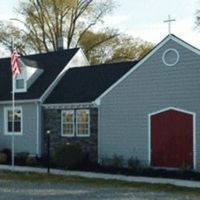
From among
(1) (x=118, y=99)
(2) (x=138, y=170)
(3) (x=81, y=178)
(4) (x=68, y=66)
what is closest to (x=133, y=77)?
(1) (x=118, y=99)

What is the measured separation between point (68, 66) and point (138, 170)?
33.8ft

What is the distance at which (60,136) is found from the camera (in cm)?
2650

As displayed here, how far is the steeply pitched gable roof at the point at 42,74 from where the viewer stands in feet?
92.6

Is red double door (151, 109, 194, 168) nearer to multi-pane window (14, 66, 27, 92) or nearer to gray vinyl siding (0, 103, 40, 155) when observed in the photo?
gray vinyl siding (0, 103, 40, 155)

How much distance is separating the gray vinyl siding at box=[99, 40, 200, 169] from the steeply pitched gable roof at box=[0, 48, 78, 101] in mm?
5123

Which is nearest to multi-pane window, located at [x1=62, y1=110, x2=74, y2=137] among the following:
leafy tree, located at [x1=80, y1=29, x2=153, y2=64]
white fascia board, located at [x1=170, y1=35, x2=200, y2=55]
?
white fascia board, located at [x1=170, y1=35, x2=200, y2=55]

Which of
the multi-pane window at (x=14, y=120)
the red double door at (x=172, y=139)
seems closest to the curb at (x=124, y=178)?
the red double door at (x=172, y=139)

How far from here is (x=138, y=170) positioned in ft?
69.3

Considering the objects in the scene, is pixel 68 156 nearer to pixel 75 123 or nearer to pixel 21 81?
pixel 75 123

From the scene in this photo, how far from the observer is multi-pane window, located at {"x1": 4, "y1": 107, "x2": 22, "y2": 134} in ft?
93.1

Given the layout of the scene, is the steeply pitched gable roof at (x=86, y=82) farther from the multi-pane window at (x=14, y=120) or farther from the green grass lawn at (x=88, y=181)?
the green grass lawn at (x=88, y=181)

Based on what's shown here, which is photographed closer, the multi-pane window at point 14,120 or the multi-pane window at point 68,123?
the multi-pane window at point 68,123

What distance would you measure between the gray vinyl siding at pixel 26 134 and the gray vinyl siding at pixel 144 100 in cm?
463

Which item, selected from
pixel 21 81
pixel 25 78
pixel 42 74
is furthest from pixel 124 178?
pixel 42 74
